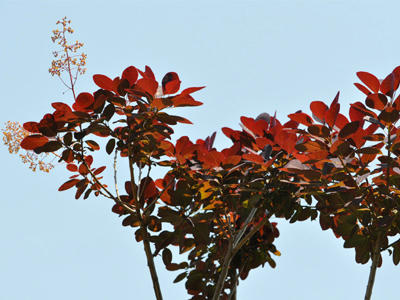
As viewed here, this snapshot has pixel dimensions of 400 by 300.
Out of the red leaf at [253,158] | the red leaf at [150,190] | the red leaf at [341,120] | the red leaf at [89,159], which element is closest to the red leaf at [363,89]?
the red leaf at [341,120]

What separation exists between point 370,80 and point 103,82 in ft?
3.48

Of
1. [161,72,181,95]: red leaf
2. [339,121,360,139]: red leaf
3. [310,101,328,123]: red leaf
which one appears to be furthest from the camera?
[161,72,181,95]: red leaf

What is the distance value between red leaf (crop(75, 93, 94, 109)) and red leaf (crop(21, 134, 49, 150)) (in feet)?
0.69

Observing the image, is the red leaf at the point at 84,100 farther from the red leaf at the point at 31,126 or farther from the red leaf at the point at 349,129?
the red leaf at the point at 349,129

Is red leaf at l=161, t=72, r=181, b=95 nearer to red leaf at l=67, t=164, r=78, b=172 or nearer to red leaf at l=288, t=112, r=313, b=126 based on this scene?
red leaf at l=288, t=112, r=313, b=126

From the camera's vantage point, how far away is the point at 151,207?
7.47ft

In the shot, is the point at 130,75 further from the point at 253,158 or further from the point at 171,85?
the point at 253,158

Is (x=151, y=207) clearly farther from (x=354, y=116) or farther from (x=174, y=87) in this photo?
(x=354, y=116)

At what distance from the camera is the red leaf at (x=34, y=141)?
207 cm

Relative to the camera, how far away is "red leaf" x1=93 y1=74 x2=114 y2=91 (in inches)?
80.3

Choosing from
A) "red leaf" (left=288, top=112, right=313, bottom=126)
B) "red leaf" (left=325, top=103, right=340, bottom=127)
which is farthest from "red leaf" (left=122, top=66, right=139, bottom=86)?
"red leaf" (left=325, top=103, right=340, bottom=127)

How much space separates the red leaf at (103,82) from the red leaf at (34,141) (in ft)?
1.07

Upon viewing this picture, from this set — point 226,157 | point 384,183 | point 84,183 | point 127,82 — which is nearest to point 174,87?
point 127,82

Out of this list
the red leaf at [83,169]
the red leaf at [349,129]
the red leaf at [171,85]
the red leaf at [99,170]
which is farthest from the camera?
the red leaf at [99,170]
